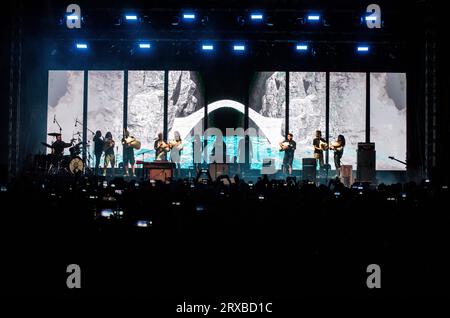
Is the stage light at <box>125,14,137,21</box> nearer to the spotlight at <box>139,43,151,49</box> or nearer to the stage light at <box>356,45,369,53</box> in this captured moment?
the spotlight at <box>139,43,151,49</box>

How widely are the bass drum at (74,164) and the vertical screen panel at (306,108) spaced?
7396 mm

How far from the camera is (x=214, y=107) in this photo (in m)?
19.9

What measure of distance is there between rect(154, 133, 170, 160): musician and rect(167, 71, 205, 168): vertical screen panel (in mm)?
1009

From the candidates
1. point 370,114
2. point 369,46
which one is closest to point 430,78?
point 369,46

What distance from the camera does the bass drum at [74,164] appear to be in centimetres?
1678

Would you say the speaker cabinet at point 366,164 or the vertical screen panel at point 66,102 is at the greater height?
the vertical screen panel at point 66,102

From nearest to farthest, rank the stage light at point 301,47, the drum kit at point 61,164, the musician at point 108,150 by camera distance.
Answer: the drum kit at point 61,164, the stage light at point 301,47, the musician at point 108,150

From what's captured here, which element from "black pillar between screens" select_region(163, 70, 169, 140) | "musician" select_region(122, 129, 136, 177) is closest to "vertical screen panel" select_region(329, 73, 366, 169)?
"black pillar between screens" select_region(163, 70, 169, 140)

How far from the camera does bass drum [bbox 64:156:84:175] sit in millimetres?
16781

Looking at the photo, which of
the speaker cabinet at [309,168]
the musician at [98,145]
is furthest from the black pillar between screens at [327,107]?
the musician at [98,145]

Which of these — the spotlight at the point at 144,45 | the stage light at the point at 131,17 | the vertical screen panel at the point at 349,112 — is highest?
the stage light at the point at 131,17

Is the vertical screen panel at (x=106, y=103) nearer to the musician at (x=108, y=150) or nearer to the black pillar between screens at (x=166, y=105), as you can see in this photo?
the musician at (x=108, y=150)

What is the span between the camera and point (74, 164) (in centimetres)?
1709

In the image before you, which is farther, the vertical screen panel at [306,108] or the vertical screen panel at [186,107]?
the vertical screen panel at [306,108]
